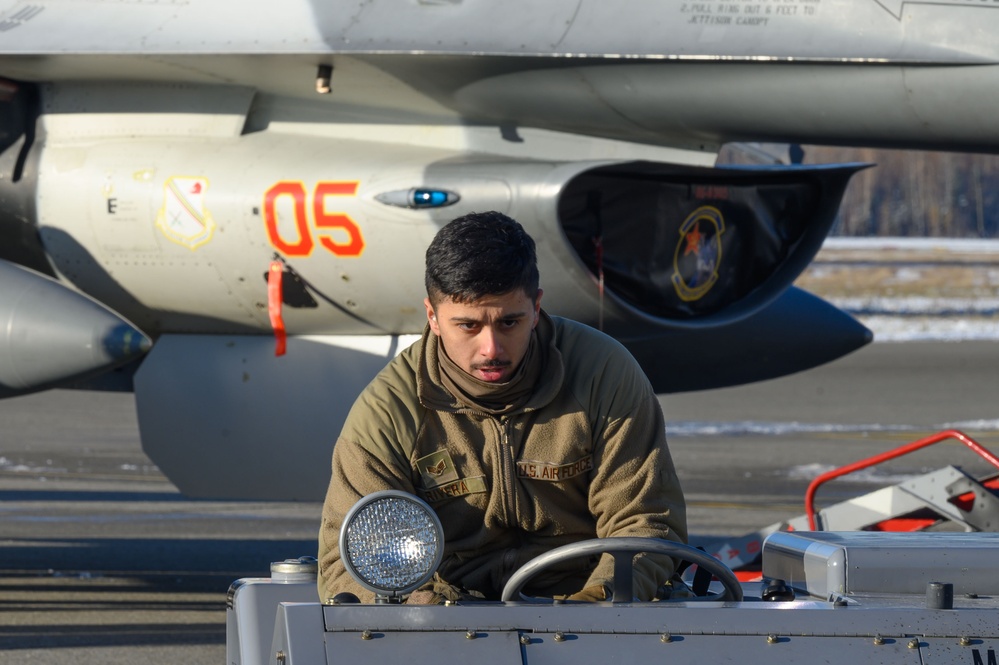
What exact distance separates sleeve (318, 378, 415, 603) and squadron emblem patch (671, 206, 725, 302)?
4.40 meters

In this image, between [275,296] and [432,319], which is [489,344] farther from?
[275,296]

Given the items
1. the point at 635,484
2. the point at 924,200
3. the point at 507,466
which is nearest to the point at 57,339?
the point at 507,466

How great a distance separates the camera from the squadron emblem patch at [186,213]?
702 cm

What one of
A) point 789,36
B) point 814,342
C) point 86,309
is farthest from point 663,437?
point 814,342

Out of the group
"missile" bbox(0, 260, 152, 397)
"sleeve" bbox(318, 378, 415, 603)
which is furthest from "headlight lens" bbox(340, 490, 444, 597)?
"missile" bbox(0, 260, 152, 397)

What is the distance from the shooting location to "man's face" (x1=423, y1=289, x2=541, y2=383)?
8.99 ft

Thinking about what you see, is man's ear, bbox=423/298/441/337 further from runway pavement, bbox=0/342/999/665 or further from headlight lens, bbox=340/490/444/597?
runway pavement, bbox=0/342/999/665

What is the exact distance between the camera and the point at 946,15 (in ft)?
18.7

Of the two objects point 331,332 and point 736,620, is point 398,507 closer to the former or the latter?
point 736,620

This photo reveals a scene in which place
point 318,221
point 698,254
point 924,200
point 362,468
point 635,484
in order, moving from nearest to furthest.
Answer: point 362,468, point 635,484, point 318,221, point 698,254, point 924,200

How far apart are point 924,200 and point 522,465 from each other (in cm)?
6529

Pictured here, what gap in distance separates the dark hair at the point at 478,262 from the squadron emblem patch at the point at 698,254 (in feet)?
14.5

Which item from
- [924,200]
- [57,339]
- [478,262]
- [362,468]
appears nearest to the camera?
[478,262]

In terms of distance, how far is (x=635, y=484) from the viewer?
294cm
